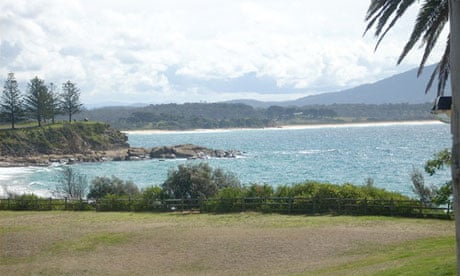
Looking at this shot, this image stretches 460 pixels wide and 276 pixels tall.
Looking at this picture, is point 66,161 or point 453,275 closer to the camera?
point 453,275

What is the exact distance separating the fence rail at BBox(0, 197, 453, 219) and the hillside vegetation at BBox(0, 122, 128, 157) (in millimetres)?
78788

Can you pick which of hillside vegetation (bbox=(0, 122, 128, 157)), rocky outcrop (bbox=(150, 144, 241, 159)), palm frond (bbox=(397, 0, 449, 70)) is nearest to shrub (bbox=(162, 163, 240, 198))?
palm frond (bbox=(397, 0, 449, 70))

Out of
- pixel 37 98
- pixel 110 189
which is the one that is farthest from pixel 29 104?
pixel 110 189

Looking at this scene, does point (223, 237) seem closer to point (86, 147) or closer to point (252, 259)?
point (252, 259)

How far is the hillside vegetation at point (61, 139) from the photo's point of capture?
115625 millimetres

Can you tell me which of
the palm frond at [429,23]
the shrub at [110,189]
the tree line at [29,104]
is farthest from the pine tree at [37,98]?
the palm frond at [429,23]

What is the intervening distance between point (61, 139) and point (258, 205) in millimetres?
98890

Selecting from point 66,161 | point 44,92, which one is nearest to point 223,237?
point 66,161

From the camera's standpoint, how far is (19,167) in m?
106

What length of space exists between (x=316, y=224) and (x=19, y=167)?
87777 millimetres

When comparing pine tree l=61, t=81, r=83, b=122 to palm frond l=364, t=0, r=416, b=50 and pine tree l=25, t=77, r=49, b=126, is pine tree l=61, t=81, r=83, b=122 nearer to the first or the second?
pine tree l=25, t=77, r=49, b=126

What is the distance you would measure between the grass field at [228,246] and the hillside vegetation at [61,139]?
8908 centimetres

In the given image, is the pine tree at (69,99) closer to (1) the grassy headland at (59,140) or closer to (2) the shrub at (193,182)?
(1) the grassy headland at (59,140)

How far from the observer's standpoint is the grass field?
19828 millimetres
